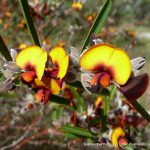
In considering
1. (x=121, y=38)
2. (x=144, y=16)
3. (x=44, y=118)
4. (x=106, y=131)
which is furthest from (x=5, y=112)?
(x=144, y=16)

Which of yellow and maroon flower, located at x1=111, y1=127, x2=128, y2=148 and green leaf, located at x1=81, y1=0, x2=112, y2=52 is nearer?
green leaf, located at x1=81, y1=0, x2=112, y2=52

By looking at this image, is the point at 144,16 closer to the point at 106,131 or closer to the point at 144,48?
the point at 144,48

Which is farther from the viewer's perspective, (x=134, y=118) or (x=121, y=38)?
(x=121, y=38)

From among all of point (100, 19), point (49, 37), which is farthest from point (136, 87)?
point (49, 37)

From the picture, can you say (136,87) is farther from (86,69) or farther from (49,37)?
(49,37)

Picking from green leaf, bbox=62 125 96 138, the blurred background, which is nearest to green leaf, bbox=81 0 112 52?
green leaf, bbox=62 125 96 138

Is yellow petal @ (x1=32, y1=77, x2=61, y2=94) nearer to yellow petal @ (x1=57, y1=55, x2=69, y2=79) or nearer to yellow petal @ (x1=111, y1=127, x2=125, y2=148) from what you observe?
yellow petal @ (x1=57, y1=55, x2=69, y2=79)
